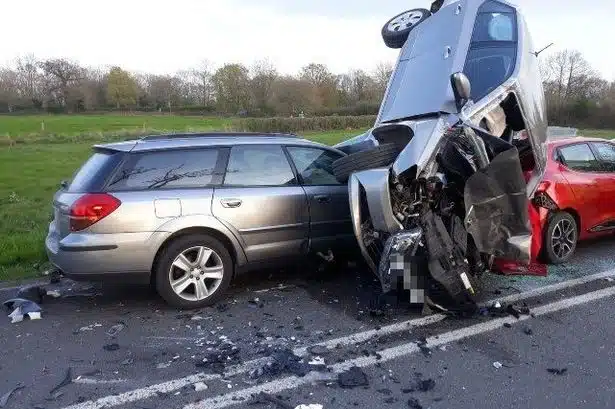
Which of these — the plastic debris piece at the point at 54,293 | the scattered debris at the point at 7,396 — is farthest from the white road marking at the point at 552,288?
the plastic debris piece at the point at 54,293

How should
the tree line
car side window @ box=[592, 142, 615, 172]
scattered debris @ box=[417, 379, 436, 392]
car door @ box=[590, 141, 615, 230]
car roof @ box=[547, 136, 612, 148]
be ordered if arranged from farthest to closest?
the tree line
car side window @ box=[592, 142, 615, 172]
car door @ box=[590, 141, 615, 230]
car roof @ box=[547, 136, 612, 148]
scattered debris @ box=[417, 379, 436, 392]

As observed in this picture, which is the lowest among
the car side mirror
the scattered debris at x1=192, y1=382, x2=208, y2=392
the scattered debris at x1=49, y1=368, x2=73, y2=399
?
the scattered debris at x1=49, y1=368, x2=73, y2=399

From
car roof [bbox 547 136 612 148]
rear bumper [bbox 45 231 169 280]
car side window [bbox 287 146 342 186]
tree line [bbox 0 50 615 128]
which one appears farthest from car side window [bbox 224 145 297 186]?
tree line [bbox 0 50 615 128]

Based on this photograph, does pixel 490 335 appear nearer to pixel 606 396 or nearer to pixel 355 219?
pixel 606 396

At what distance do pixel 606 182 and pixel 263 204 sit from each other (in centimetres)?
429

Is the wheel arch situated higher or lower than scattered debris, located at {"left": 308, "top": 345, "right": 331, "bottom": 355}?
higher

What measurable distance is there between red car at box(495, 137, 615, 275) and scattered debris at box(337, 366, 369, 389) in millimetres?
2403

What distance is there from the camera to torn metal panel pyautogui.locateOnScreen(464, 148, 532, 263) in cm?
466

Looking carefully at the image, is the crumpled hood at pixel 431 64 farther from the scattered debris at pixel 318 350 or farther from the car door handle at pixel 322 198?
the scattered debris at pixel 318 350

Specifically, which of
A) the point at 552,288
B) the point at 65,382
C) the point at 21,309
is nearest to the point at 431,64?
the point at 552,288

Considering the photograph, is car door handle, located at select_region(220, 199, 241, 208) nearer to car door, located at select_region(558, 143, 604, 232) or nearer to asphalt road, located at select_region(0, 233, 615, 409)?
asphalt road, located at select_region(0, 233, 615, 409)

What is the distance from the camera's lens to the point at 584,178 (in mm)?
6438

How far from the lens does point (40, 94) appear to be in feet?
293

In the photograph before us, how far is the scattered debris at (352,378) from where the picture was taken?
11.8 ft
